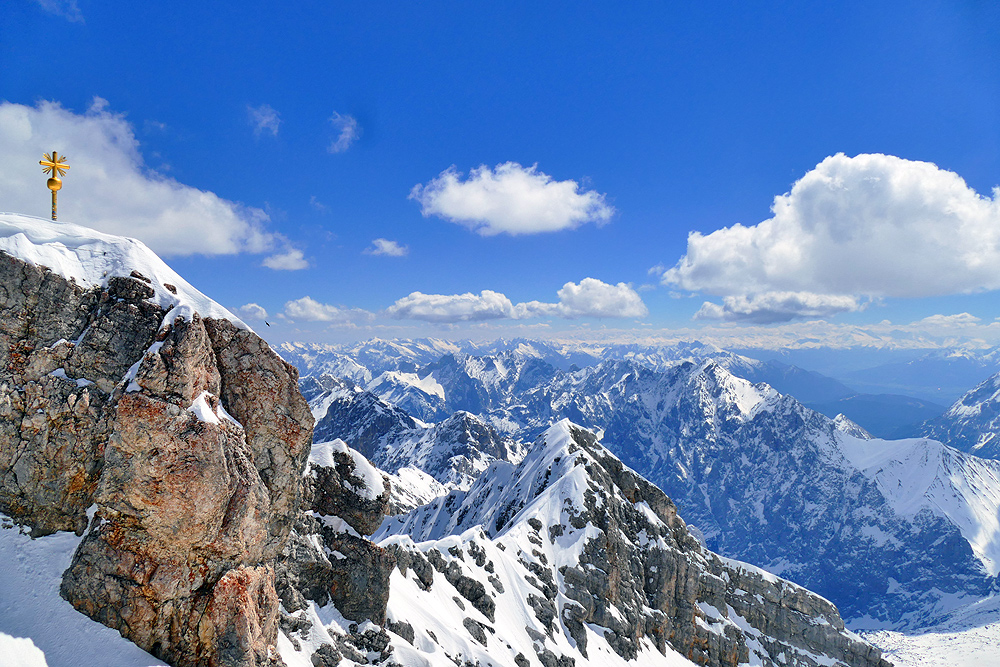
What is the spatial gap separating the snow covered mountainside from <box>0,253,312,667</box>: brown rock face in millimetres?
27832

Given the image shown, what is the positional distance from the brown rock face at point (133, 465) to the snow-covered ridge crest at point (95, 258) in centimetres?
63

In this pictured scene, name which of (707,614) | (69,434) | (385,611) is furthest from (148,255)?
(707,614)

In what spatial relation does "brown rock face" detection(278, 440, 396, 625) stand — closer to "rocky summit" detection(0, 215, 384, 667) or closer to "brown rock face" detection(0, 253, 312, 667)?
"rocky summit" detection(0, 215, 384, 667)

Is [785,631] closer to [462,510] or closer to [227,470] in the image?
[462,510]

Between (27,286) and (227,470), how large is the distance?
15.5 m

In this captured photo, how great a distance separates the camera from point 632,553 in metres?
113

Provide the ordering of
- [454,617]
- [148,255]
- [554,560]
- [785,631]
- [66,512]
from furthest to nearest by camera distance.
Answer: [785,631], [554,560], [454,617], [148,255], [66,512]

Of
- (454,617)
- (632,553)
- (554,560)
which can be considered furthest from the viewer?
(632,553)

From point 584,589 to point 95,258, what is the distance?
3953 inches

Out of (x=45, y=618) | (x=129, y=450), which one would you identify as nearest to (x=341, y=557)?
(x=45, y=618)

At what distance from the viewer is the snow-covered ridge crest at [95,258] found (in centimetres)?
2694

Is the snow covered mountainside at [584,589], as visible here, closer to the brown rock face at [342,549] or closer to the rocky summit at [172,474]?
the brown rock face at [342,549]

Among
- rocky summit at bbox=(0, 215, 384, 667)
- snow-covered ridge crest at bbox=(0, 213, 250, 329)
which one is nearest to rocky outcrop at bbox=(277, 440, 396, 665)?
rocky summit at bbox=(0, 215, 384, 667)

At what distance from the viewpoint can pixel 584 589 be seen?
9669 cm
